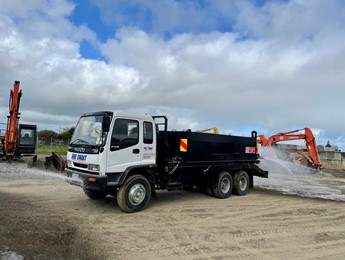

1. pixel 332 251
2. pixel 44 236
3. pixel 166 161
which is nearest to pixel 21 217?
pixel 44 236

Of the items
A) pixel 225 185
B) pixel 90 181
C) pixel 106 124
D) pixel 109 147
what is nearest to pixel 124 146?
pixel 109 147

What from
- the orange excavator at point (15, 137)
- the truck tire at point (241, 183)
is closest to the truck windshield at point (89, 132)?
the truck tire at point (241, 183)

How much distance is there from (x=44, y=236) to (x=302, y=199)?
29.8 ft

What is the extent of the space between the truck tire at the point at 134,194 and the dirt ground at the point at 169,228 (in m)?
0.23

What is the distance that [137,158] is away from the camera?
9195mm

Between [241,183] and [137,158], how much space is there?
5.22 meters

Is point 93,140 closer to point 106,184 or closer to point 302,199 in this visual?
point 106,184

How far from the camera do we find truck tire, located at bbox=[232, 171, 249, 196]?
12587mm

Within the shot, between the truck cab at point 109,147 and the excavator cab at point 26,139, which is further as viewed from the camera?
the excavator cab at point 26,139

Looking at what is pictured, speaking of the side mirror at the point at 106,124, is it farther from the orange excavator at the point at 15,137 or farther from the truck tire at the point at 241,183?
the orange excavator at the point at 15,137

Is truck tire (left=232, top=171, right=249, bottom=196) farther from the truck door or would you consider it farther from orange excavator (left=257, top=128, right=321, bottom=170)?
orange excavator (left=257, top=128, right=321, bottom=170)

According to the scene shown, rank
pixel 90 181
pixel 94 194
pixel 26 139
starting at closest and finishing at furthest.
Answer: pixel 90 181
pixel 94 194
pixel 26 139

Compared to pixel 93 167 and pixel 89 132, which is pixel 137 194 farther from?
pixel 89 132

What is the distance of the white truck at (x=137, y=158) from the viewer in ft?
28.2
